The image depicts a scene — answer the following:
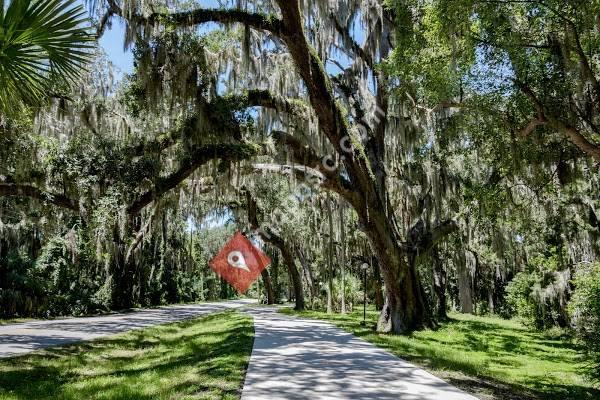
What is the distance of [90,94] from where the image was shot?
46.1 feet

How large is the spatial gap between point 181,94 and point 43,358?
5768mm

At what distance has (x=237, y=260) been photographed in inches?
1160

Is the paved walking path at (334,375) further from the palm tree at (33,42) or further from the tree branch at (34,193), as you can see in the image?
the tree branch at (34,193)

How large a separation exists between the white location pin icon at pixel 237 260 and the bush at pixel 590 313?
20.1 m

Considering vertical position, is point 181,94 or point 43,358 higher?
point 181,94

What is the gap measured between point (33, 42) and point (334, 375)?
4778mm

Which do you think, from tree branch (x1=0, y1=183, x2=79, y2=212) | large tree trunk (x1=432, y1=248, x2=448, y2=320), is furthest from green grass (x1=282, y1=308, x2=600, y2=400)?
tree branch (x1=0, y1=183, x2=79, y2=212)

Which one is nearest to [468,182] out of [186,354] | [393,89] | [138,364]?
[393,89]

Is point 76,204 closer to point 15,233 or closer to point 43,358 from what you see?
point 43,358

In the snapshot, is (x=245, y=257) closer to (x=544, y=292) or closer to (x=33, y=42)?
(x=544, y=292)

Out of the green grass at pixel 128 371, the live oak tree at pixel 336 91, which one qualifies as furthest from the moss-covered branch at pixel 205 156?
the green grass at pixel 128 371

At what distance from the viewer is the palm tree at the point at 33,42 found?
3.15 m

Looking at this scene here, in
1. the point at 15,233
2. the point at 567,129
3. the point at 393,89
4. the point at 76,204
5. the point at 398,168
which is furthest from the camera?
the point at 15,233

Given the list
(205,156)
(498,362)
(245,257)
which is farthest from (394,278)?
(245,257)
